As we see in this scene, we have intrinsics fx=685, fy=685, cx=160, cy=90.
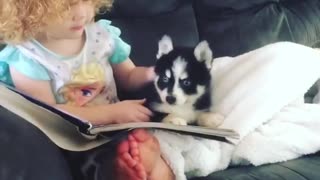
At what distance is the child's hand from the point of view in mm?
1188

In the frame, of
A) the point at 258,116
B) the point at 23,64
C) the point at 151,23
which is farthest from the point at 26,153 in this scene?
the point at 151,23

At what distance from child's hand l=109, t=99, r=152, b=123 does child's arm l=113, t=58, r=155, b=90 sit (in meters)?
0.06

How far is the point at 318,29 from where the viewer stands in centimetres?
172

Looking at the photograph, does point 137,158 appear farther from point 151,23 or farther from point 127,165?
point 151,23

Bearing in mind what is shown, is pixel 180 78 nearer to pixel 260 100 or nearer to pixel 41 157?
pixel 260 100

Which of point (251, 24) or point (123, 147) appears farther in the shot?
point (251, 24)

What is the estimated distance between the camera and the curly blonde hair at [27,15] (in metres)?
1.12

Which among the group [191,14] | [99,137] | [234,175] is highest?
[191,14]

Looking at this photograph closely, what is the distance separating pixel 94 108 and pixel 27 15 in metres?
0.20

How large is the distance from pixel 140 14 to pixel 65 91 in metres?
0.39

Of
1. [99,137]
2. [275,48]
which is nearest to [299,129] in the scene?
[275,48]

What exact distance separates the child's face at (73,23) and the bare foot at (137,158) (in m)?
0.23

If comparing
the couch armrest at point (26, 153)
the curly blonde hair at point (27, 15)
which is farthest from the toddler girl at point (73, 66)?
the couch armrest at point (26, 153)

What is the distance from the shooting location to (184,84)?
1203 mm
